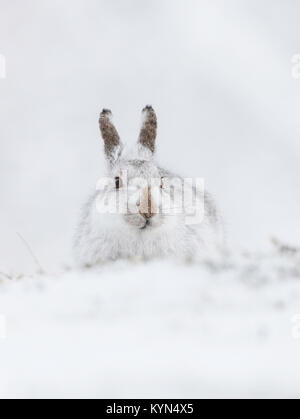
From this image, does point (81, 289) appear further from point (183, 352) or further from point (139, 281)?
point (183, 352)

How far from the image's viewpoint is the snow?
12.2 ft

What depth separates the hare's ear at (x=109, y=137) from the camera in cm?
788

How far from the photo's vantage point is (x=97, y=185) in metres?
A: 7.96

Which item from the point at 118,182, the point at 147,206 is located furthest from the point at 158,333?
the point at 118,182

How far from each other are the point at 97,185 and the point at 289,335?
14.5 ft

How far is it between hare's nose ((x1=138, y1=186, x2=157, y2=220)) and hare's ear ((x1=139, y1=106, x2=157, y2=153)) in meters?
1.56

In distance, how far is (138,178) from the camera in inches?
278

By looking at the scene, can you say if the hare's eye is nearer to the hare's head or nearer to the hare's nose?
the hare's head

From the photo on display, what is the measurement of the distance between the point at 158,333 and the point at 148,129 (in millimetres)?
4288

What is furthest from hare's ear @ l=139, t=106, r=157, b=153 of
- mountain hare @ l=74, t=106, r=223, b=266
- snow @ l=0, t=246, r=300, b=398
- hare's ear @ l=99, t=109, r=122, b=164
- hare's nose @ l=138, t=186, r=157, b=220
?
snow @ l=0, t=246, r=300, b=398

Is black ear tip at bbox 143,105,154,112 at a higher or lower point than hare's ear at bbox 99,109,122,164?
higher

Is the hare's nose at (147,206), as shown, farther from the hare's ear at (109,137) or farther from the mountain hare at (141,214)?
the hare's ear at (109,137)

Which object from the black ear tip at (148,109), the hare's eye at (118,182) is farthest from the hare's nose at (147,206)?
the black ear tip at (148,109)
